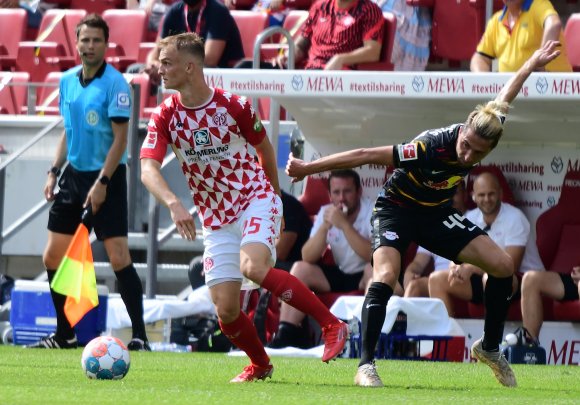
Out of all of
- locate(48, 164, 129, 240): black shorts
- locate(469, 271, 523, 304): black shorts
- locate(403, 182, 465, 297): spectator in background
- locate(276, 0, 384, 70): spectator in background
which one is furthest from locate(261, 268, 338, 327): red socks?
→ locate(276, 0, 384, 70): spectator in background

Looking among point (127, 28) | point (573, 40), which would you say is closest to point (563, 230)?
point (573, 40)

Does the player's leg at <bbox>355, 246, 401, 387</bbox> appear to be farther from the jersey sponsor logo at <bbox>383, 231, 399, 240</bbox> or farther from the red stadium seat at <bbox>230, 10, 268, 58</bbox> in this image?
the red stadium seat at <bbox>230, 10, 268, 58</bbox>

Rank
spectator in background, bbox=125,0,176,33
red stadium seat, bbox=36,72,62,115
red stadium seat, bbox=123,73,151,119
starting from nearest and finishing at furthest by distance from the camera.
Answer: red stadium seat, bbox=123,73,151,119 < red stadium seat, bbox=36,72,62,115 < spectator in background, bbox=125,0,176,33

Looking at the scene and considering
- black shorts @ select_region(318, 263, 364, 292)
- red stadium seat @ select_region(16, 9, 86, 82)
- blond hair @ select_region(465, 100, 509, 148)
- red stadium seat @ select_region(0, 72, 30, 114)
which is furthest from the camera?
red stadium seat @ select_region(16, 9, 86, 82)

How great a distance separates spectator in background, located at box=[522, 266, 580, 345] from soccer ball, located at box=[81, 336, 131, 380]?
13.8 feet

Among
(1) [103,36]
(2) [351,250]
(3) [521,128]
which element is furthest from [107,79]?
(3) [521,128]

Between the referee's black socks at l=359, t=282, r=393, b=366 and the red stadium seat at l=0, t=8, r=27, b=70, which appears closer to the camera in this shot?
the referee's black socks at l=359, t=282, r=393, b=366

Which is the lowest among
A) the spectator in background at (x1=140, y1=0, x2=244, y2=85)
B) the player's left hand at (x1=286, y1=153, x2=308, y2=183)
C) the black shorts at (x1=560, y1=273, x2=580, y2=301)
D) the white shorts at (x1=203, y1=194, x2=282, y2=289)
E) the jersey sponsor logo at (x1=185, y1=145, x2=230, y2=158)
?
the black shorts at (x1=560, y1=273, x2=580, y2=301)

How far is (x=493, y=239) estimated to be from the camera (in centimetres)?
1155

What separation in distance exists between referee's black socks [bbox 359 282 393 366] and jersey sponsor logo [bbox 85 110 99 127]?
374 centimetres

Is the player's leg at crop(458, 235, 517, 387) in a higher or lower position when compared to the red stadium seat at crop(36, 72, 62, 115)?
lower

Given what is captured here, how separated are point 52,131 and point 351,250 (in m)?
3.27

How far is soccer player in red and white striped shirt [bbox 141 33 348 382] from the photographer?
7613mm

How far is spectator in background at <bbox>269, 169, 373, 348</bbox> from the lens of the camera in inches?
460
